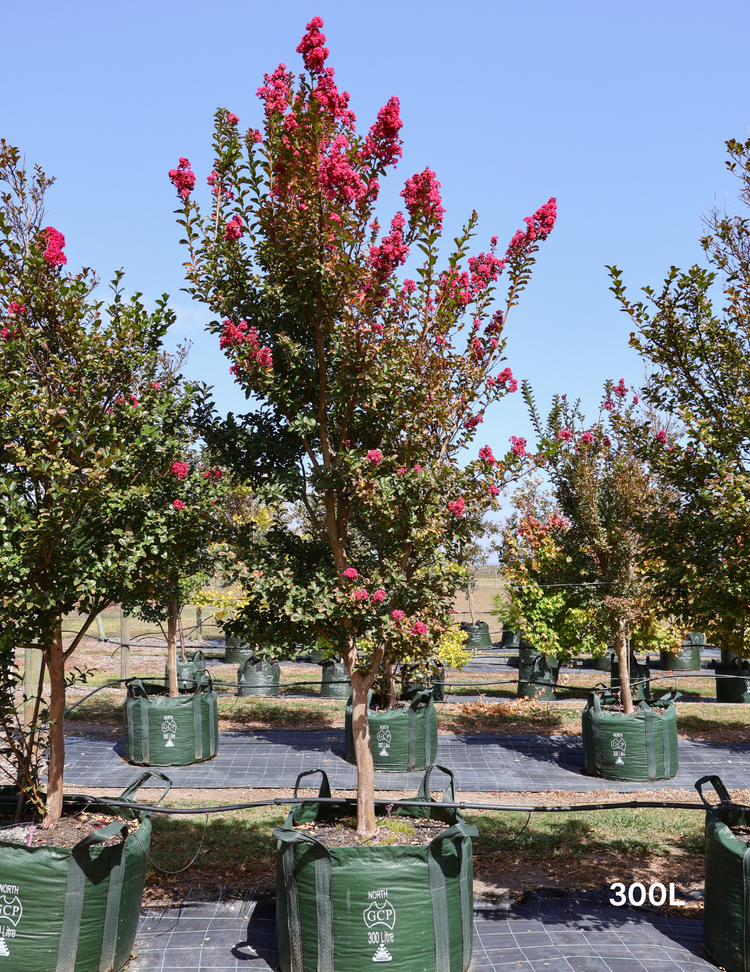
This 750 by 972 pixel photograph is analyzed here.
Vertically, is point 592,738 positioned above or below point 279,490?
below

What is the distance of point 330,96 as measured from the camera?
16.6ft

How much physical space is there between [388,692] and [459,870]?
608 cm

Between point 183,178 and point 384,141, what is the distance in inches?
56.3

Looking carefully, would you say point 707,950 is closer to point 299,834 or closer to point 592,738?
point 299,834

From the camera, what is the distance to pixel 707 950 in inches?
200

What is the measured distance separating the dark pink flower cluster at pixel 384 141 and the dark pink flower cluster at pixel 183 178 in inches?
48.6

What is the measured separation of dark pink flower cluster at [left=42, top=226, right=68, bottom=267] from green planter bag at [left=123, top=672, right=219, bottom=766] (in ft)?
20.5

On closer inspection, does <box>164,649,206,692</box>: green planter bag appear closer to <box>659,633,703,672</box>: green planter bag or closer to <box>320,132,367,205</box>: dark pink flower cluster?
<box>320,132,367,205</box>: dark pink flower cluster

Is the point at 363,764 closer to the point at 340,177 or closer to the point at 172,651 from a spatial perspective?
the point at 340,177

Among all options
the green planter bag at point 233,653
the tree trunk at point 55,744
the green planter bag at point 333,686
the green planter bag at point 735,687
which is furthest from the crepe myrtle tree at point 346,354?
the green planter bag at point 233,653

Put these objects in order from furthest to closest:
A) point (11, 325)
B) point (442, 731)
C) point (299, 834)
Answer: point (442, 731), point (11, 325), point (299, 834)

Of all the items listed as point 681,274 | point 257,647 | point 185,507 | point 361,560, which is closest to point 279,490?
point 185,507

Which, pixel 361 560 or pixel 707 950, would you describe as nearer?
pixel 707 950

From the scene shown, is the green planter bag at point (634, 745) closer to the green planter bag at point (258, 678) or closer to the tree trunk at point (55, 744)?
the tree trunk at point (55, 744)
